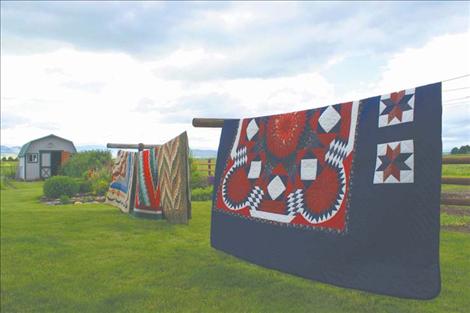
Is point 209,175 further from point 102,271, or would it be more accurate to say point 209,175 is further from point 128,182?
point 102,271

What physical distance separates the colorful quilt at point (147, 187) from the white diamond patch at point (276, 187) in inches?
159

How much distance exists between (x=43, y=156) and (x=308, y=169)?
84.9ft

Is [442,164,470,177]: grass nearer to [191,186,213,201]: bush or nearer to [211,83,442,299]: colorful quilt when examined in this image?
[211,83,442,299]: colorful quilt

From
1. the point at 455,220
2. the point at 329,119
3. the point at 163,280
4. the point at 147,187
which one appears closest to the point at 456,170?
the point at 329,119

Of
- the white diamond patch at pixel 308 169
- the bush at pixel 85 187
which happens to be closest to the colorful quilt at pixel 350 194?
the white diamond patch at pixel 308 169

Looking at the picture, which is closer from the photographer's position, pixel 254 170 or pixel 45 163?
pixel 254 170

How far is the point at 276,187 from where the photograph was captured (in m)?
3.60

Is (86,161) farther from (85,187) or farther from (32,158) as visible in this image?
(32,158)

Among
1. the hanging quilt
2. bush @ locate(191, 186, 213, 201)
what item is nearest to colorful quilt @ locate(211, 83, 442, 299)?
the hanging quilt

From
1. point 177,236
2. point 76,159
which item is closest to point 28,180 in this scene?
point 76,159

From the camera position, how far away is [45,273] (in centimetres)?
451

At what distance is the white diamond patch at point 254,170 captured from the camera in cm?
384

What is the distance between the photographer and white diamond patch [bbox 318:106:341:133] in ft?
10.4

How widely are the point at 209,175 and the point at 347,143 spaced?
11825mm
